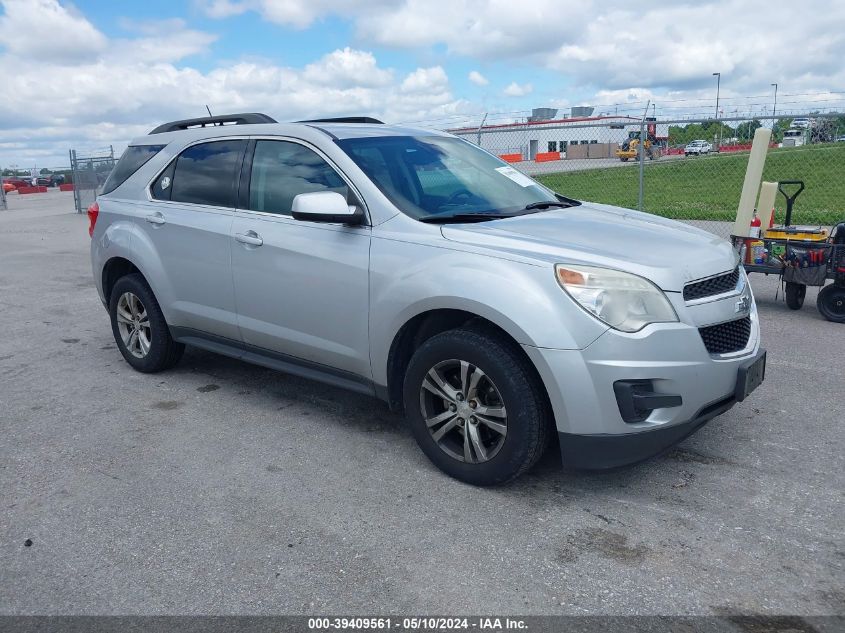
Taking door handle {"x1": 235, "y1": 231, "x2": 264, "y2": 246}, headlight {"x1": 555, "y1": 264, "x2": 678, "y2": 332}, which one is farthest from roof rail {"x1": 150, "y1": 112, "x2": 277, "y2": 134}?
headlight {"x1": 555, "y1": 264, "x2": 678, "y2": 332}

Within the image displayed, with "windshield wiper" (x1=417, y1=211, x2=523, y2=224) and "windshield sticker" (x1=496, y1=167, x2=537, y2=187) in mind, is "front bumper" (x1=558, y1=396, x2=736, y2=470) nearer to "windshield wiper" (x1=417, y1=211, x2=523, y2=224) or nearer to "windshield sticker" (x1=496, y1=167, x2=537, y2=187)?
"windshield wiper" (x1=417, y1=211, x2=523, y2=224)

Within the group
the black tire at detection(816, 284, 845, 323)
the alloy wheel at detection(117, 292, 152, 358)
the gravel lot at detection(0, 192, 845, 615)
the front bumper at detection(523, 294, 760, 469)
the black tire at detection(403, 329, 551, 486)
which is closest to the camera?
the gravel lot at detection(0, 192, 845, 615)

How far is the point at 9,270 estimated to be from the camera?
1127cm

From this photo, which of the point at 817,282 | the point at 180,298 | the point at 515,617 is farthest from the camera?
the point at 817,282

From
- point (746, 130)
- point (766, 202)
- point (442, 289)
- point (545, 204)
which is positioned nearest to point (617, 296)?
point (442, 289)

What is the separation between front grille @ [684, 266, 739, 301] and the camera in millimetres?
3496

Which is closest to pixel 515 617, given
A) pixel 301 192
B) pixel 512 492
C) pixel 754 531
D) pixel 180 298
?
pixel 512 492

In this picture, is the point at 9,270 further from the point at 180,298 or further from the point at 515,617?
the point at 515,617

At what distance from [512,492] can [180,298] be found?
270 centimetres

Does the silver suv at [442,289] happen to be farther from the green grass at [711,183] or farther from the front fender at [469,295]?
the green grass at [711,183]

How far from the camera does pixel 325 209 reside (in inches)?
157

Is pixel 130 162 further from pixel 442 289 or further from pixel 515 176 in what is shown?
pixel 442 289

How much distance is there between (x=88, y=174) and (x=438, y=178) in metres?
20.2

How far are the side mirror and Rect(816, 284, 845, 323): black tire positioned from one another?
5.00m
